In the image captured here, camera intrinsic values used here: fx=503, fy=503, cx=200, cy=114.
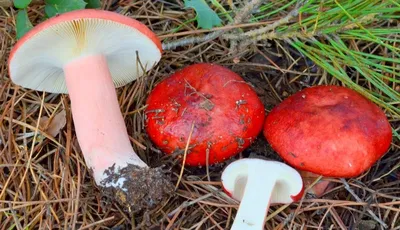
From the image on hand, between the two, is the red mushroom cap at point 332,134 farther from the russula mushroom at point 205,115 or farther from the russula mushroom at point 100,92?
the russula mushroom at point 100,92

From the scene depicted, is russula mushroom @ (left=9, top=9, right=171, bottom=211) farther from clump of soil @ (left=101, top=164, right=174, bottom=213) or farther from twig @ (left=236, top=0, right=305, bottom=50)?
twig @ (left=236, top=0, right=305, bottom=50)

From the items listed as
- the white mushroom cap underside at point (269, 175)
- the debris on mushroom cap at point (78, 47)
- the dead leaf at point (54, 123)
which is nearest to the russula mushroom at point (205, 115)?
the white mushroom cap underside at point (269, 175)

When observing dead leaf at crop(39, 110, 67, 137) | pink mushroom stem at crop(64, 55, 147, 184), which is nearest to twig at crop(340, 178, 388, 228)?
pink mushroom stem at crop(64, 55, 147, 184)

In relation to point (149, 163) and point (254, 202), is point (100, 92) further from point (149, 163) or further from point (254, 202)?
point (254, 202)

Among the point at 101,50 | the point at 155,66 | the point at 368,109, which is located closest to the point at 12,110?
the point at 101,50

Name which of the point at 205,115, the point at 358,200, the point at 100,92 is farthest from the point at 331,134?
the point at 100,92
